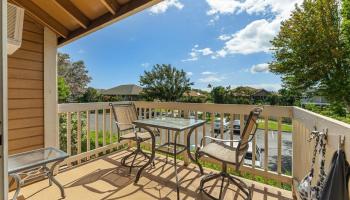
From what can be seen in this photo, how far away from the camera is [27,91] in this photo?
258 centimetres

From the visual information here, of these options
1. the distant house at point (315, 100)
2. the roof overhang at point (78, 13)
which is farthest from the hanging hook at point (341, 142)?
the distant house at point (315, 100)

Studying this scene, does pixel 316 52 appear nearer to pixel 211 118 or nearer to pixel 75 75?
pixel 211 118

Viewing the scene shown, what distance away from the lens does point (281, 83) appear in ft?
37.3

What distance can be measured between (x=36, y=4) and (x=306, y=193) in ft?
10.7

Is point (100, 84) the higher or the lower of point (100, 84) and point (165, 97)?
the higher

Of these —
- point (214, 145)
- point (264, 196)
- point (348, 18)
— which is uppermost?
point (348, 18)

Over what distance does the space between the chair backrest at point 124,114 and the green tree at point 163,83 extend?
48.3 ft

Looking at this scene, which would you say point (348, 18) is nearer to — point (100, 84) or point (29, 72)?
point (29, 72)

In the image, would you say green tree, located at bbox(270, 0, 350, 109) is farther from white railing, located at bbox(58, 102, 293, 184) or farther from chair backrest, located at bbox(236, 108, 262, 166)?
chair backrest, located at bbox(236, 108, 262, 166)

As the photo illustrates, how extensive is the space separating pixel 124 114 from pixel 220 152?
6.16 feet

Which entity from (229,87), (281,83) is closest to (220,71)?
(229,87)

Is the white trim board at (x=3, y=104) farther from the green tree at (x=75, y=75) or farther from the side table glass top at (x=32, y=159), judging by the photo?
the green tree at (x=75, y=75)

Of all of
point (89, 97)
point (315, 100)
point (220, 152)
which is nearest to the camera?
point (220, 152)

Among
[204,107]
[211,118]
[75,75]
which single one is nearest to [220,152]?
[211,118]
